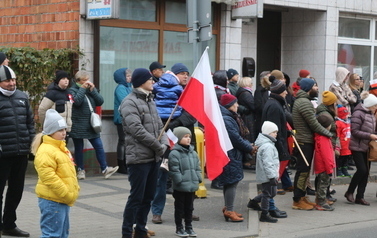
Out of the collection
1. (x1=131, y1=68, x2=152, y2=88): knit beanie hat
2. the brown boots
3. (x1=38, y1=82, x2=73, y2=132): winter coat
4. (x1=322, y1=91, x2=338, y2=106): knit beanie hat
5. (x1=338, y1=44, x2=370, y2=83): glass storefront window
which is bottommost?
the brown boots

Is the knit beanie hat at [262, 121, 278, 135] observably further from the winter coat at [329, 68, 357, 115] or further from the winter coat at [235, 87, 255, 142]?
the winter coat at [329, 68, 357, 115]

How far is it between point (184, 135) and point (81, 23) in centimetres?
517

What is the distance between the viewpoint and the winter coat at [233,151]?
365 inches

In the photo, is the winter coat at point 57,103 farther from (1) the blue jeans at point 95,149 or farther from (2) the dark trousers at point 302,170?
(2) the dark trousers at point 302,170

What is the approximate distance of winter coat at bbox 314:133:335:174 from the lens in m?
10.3

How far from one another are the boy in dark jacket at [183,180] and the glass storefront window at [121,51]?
5233 millimetres

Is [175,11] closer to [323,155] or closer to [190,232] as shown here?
[323,155]

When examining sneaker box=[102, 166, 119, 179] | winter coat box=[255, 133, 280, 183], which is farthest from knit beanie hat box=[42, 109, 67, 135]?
sneaker box=[102, 166, 119, 179]

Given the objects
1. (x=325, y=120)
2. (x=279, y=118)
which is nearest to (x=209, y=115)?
(x=279, y=118)

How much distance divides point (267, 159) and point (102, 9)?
469cm

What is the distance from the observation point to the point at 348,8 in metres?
17.8

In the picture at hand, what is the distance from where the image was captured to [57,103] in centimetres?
1148

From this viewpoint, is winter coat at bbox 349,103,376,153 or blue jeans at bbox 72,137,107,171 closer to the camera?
winter coat at bbox 349,103,376,153

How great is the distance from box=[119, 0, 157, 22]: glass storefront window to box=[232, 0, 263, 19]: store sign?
75.1 inches
